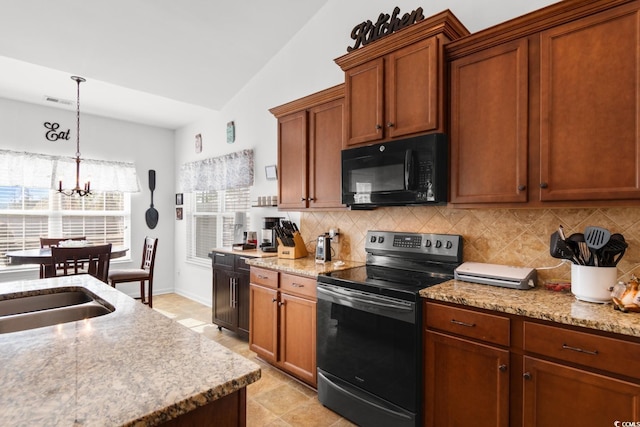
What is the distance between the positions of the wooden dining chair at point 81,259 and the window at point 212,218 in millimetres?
1426

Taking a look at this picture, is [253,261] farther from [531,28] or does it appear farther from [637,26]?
[637,26]

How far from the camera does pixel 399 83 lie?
2238 millimetres

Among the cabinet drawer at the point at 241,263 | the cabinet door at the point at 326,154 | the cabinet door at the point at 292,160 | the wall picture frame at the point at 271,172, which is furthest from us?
the wall picture frame at the point at 271,172

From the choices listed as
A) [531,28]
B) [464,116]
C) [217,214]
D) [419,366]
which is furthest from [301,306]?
[217,214]

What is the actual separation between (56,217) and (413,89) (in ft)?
16.2

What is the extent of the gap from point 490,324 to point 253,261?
1.96 meters

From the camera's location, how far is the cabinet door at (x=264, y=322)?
279cm

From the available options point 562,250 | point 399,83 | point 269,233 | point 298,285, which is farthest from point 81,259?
point 562,250

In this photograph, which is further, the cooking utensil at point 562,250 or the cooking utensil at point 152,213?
the cooking utensil at point 152,213

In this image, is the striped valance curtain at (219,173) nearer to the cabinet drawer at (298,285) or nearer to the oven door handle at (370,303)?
the cabinet drawer at (298,285)

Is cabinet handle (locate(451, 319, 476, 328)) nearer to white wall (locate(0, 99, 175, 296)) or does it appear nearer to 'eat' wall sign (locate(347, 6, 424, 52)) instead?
'eat' wall sign (locate(347, 6, 424, 52))

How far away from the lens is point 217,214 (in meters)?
4.91

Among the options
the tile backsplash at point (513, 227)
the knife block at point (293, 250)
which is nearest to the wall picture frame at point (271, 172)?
the knife block at point (293, 250)

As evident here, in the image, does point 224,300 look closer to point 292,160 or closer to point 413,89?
point 292,160
